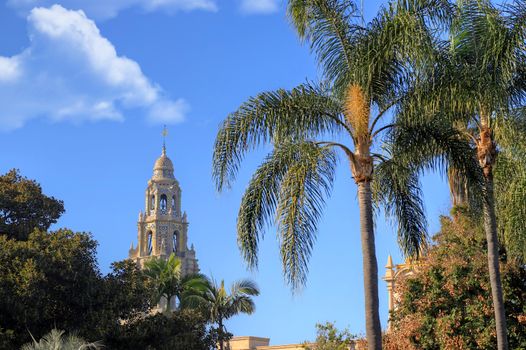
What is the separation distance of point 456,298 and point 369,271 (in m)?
14.2

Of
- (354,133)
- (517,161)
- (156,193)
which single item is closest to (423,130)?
(354,133)

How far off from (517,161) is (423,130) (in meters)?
3.90

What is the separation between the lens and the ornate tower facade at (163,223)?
9975cm

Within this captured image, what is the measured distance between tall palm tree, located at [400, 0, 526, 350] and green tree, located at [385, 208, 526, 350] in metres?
7.35

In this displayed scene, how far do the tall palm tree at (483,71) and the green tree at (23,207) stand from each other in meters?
19.5

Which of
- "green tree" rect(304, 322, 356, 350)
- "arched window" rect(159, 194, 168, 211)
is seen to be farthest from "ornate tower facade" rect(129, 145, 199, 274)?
"green tree" rect(304, 322, 356, 350)

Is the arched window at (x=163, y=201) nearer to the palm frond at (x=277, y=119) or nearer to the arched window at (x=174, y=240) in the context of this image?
the arched window at (x=174, y=240)

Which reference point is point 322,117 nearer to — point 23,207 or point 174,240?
point 23,207

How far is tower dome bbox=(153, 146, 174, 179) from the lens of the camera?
99438mm

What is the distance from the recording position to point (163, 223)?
331 ft

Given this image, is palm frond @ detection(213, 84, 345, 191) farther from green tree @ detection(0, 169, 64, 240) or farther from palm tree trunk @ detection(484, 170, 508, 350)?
green tree @ detection(0, 169, 64, 240)

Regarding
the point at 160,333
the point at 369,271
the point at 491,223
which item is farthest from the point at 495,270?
the point at 160,333

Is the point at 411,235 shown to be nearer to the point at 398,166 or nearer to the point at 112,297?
the point at 398,166

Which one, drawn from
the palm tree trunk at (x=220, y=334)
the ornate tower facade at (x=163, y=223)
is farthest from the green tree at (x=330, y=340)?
the ornate tower facade at (x=163, y=223)
